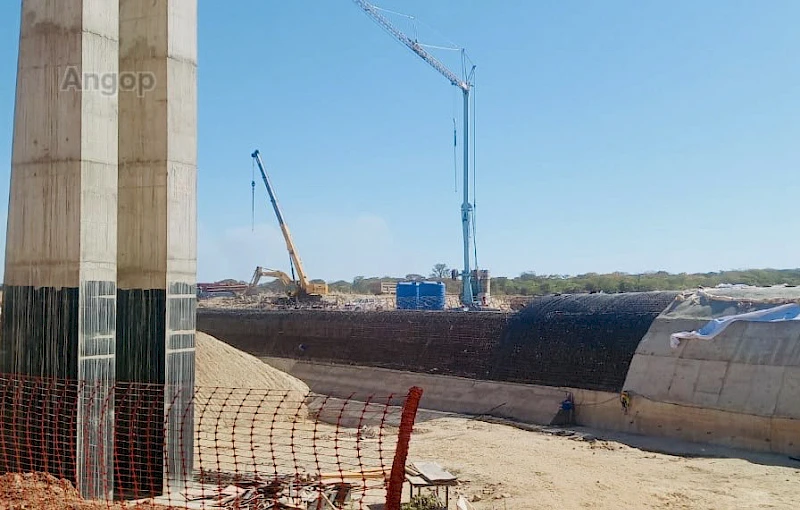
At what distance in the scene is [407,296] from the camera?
2056 inches

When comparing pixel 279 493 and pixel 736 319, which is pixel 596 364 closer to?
pixel 736 319

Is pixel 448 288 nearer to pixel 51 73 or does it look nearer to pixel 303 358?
pixel 303 358

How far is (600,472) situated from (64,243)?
1129cm

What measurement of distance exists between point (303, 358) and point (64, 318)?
1019 inches

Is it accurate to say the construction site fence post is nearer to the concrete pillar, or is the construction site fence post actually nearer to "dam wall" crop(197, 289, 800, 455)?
the concrete pillar

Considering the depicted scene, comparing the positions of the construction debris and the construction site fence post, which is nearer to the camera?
the construction site fence post

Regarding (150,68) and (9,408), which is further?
(150,68)

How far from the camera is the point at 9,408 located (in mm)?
11781

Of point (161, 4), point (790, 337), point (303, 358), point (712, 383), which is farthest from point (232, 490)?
point (303, 358)

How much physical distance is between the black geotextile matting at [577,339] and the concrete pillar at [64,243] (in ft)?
51.0

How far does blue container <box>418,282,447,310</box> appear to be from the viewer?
51406 mm

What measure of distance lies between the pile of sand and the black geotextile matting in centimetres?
731

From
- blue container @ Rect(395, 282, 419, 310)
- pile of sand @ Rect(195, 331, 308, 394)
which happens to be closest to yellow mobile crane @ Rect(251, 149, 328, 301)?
blue container @ Rect(395, 282, 419, 310)

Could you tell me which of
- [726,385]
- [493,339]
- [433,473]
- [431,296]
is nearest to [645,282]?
[431,296]
